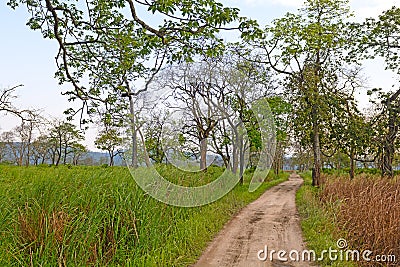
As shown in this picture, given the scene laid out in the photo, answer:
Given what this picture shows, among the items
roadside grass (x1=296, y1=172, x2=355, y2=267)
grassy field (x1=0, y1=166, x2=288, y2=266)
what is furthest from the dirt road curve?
grassy field (x1=0, y1=166, x2=288, y2=266)

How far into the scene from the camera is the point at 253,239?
606 cm

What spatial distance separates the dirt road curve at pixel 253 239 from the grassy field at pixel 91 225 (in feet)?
0.88

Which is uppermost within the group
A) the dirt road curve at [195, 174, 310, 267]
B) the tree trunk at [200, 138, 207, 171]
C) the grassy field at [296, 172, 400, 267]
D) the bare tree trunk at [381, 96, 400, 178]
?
the bare tree trunk at [381, 96, 400, 178]

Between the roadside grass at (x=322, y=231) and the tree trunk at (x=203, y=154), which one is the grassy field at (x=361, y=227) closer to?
the roadside grass at (x=322, y=231)

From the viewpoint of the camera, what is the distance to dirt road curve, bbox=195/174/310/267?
4.84 metres

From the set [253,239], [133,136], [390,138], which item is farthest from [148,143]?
[390,138]

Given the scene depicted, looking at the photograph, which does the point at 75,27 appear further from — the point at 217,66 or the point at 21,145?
the point at 21,145

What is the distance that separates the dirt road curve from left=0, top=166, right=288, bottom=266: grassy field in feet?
0.88

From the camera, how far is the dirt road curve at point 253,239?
191 inches

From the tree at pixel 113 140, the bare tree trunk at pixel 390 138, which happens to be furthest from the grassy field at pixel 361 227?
the bare tree trunk at pixel 390 138

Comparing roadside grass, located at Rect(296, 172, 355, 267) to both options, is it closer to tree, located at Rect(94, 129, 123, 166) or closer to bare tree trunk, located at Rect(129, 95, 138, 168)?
bare tree trunk, located at Rect(129, 95, 138, 168)

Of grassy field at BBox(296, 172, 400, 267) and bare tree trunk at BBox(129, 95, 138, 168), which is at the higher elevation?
bare tree trunk at BBox(129, 95, 138, 168)

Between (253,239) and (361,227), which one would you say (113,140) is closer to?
(253,239)

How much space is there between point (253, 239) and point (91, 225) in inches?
121
